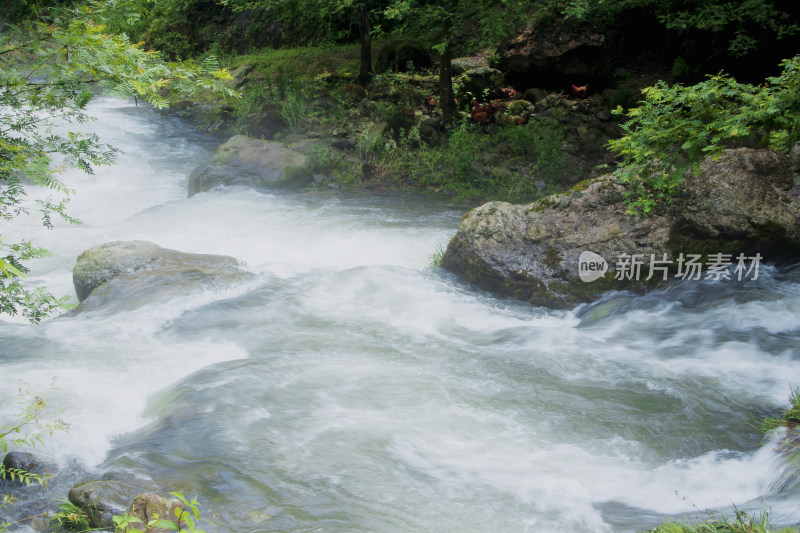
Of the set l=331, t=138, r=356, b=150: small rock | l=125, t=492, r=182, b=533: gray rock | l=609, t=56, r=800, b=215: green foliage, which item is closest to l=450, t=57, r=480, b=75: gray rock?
l=331, t=138, r=356, b=150: small rock

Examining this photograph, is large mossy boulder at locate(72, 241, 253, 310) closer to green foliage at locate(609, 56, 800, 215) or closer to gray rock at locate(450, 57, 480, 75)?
green foliage at locate(609, 56, 800, 215)

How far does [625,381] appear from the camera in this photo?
550 centimetres

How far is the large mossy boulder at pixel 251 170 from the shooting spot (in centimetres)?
1266

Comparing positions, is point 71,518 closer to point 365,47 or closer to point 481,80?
point 481,80

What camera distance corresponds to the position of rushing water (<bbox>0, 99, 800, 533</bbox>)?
3.90 meters

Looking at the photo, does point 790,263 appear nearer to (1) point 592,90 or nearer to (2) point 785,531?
(2) point 785,531

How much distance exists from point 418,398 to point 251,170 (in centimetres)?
885

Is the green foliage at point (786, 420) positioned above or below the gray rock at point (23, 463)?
above

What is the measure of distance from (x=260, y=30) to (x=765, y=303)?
21.7 m

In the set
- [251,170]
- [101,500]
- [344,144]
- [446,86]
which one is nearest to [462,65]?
[446,86]

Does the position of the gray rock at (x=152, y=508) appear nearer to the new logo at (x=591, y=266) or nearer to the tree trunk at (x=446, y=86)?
the new logo at (x=591, y=266)

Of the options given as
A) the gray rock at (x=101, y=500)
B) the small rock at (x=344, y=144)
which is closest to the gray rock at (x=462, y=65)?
the small rock at (x=344, y=144)

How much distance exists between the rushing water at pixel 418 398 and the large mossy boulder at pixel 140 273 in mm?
264

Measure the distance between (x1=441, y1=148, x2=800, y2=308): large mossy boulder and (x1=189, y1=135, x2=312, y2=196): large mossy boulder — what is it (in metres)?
6.30
